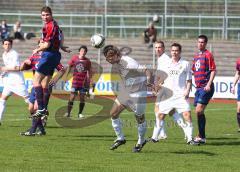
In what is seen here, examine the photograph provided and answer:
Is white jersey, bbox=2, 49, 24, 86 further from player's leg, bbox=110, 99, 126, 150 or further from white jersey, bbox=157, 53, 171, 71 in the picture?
player's leg, bbox=110, 99, 126, 150

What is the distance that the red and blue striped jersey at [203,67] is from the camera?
52.1ft

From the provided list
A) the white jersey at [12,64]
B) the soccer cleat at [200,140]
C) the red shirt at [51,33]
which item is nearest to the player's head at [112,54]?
the red shirt at [51,33]

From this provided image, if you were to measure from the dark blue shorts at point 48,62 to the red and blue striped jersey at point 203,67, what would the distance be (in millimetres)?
2997

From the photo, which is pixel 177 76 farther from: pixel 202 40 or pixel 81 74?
pixel 81 74

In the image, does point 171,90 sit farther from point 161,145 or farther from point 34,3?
point 34,3

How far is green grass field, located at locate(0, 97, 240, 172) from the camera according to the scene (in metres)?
11.9

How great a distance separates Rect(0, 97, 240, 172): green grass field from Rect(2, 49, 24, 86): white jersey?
1170mm

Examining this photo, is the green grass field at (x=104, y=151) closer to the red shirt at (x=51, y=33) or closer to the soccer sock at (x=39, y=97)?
the soccer sock at (x=39, y=97)

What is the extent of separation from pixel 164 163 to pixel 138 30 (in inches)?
1138

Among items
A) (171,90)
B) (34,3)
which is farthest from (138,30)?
(171,90)

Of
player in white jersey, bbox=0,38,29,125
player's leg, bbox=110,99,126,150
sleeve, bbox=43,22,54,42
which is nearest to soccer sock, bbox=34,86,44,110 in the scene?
sleeve, bbox=43,22,54,42

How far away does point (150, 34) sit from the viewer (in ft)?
125

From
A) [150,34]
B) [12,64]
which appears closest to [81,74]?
[12,64]

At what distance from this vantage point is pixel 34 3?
140 feet
